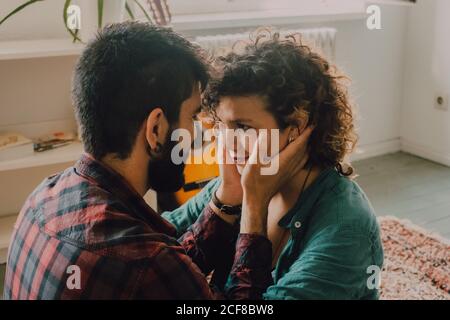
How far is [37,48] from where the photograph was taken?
2061mm

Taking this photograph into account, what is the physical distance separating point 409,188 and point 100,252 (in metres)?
2.48

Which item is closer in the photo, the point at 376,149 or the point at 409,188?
the point at 409,188

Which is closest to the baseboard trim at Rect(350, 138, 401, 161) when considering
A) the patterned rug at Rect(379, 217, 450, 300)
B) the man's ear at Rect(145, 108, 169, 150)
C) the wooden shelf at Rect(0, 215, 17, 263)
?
the patterned rug at Rect(379, 217, 450, 300)

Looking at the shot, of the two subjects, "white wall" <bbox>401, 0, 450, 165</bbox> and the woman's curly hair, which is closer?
the woman's curly hair

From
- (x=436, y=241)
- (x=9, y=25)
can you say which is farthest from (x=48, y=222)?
(x=436, y=241)

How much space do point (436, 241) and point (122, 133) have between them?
5.90ft

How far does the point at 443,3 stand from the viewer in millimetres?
3129

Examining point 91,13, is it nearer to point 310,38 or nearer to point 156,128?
point 310,38

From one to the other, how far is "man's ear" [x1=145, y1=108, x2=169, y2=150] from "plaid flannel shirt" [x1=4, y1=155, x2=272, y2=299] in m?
Answer: 0.09

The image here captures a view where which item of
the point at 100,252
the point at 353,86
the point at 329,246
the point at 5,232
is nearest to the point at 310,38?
the point at 353,86

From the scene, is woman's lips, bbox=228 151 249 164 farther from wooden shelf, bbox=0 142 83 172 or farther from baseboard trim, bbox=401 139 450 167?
baseboard trim, bbox=401 139 450 167

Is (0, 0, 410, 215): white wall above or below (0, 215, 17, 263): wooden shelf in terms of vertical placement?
above

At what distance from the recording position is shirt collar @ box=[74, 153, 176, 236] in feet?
2.96
